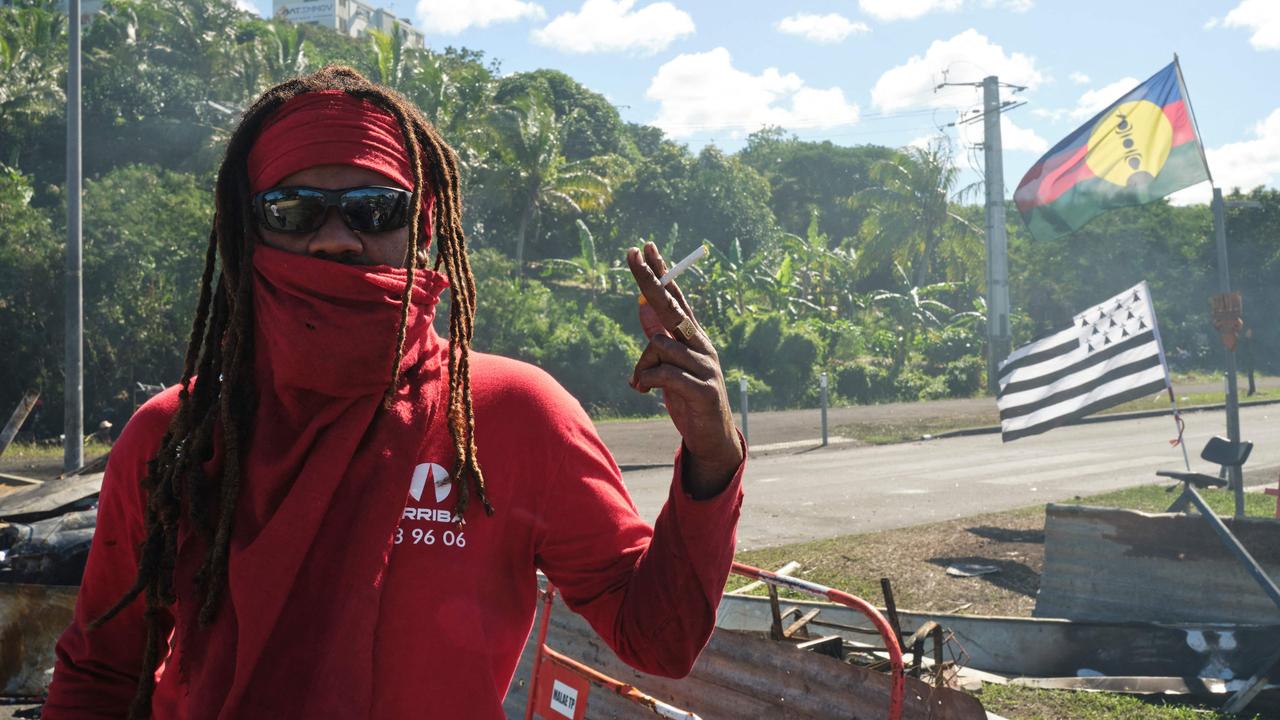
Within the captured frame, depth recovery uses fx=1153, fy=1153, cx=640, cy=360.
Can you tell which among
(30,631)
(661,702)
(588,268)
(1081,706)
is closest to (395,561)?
(661,702)

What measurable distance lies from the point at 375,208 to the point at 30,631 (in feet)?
16.6

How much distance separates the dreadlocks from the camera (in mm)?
1814

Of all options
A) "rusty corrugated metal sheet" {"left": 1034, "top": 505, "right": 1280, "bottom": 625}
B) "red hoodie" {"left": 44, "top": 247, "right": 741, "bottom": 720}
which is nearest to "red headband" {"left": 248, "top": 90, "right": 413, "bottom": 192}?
"red hoodie" {"left": 44, "top": 247, "right": 741, "bottom": 720}

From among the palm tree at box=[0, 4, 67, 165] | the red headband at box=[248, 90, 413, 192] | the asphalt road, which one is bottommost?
the asphalt road

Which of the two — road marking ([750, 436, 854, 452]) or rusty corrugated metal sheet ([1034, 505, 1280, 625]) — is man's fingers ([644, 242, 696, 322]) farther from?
road marking ([750, 436, 854, 452])

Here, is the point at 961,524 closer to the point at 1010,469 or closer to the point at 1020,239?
the point at 1010,469

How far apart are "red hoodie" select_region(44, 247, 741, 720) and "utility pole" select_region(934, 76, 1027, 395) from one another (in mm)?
29080

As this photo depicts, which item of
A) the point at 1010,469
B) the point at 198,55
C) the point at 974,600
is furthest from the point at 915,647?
the point at 198,55

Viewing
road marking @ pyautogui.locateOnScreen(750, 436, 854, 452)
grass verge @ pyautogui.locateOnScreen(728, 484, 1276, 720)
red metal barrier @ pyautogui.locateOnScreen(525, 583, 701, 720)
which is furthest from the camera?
road marking @ pyautogui.locateOnScreen(750, 436, 854, 452)

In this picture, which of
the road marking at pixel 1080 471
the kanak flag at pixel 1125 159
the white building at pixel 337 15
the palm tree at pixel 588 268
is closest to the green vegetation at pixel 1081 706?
the kanak flag at pixel 1125 159

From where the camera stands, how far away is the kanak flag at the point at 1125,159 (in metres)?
12.0

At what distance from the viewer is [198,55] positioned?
4266cm

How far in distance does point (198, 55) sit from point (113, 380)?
22709mm

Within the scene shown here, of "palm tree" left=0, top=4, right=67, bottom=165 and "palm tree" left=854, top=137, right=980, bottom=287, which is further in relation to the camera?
"palm tree" left=854, top=137, right=980, bottom=287
